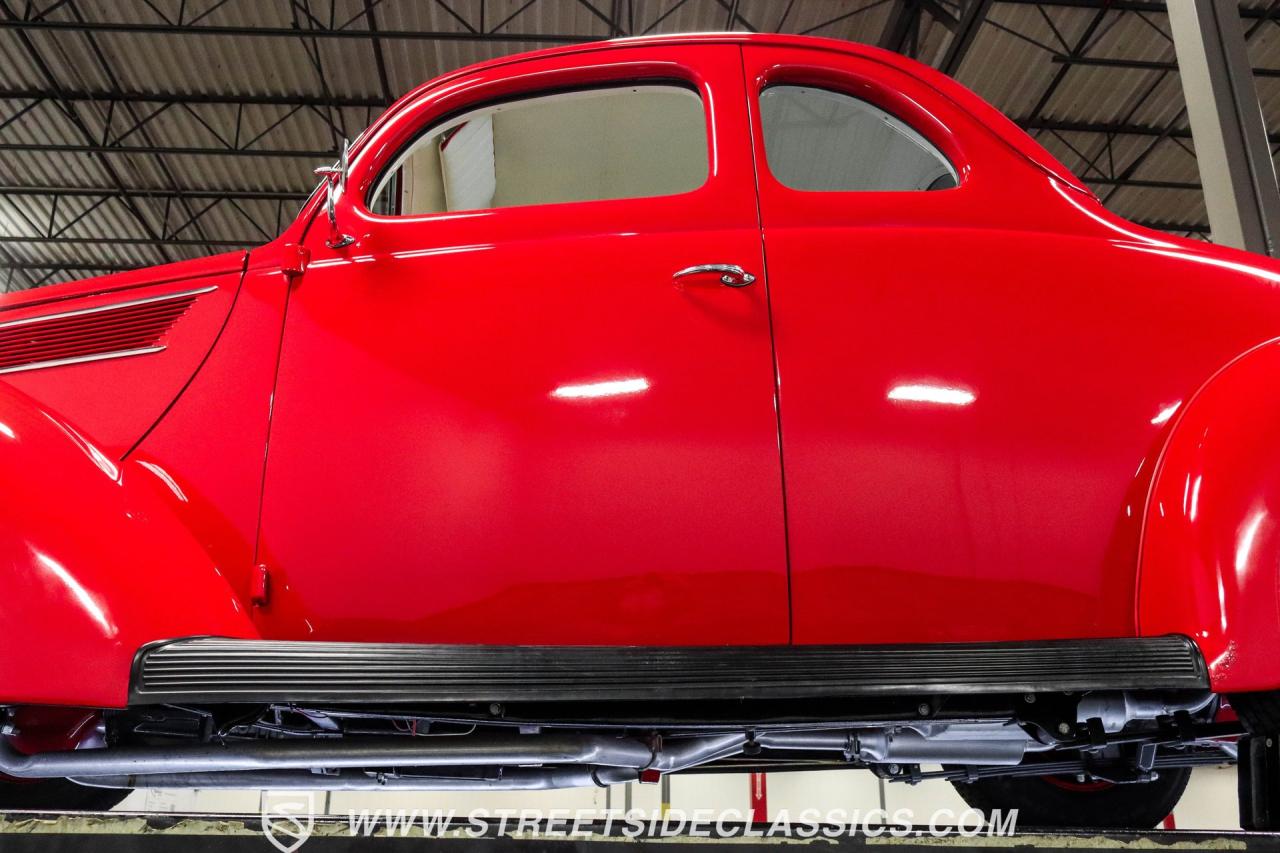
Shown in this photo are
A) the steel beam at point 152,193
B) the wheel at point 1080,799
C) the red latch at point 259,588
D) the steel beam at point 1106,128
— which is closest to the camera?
the red latch at point 259,588

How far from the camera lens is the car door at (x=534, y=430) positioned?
1759mm

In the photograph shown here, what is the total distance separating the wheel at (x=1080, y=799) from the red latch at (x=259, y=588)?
7.15 ft

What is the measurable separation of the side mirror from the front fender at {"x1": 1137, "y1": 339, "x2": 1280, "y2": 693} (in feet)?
5.70

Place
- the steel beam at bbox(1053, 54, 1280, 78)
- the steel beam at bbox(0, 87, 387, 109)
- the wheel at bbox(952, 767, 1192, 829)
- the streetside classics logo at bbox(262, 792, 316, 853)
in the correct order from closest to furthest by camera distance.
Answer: the streetside classics logo at bbox(262, 792, 316, 853)
the wheel at bbox(952, 767, 1192, 829)
the steel beam at bbox(1053, 54, 1280, 78)
the steel beam at bbox(0, 87, 387, 109)

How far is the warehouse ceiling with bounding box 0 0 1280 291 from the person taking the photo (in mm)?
9555

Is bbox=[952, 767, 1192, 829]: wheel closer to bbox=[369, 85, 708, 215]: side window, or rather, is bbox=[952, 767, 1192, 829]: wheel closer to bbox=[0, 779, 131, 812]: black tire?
bbox=[369, 85, 708, 215]: side window

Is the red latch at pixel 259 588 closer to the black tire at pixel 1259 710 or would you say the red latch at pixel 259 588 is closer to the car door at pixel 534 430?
the car door at pixel 534 430

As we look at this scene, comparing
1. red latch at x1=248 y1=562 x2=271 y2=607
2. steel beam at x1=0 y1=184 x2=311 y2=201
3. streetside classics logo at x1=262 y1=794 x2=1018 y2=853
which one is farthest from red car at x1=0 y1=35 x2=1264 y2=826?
steel beam at x1=0 y1=184 x2=311 y2=201

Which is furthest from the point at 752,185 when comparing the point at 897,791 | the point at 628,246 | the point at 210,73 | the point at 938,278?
the point at 897,791

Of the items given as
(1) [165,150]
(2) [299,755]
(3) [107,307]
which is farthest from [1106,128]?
(2) [299,755]

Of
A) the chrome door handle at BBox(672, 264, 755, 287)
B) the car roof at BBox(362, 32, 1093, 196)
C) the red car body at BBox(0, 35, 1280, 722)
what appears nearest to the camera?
the red car body at BBox(0, 35, 1280, 722)

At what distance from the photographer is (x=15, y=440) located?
1673 mm

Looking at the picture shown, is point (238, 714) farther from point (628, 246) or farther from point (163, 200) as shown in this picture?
point (163, 200)

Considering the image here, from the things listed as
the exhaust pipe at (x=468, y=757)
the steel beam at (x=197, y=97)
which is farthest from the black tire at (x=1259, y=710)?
the steel beam at (x=197, y=97)
